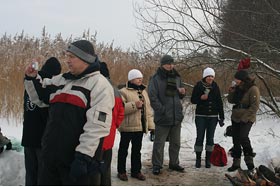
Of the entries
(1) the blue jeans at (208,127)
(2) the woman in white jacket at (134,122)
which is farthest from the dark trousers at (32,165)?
(1) the blue jeans at (208,127)

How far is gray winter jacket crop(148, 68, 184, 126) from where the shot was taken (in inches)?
238

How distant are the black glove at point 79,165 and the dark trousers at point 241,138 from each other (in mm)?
3762

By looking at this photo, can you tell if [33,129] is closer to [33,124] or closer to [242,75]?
[33,124]

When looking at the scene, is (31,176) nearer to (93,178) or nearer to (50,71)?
(50,71)

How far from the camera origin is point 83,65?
10.5 ft

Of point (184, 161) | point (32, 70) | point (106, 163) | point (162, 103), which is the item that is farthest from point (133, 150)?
point (32, 70)

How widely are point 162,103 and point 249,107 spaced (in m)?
1.35

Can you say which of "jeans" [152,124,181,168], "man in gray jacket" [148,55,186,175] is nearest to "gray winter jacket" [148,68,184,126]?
"man in gray jacket" [148,55,186,175]

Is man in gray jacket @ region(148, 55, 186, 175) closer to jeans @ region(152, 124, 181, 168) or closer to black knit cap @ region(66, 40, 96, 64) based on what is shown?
jeans @ region(152, 124, 181, 168)

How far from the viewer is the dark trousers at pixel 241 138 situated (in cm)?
608

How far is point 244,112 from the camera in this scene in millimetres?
6082

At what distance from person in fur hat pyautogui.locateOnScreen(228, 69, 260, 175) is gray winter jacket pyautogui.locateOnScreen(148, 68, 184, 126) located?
3.01ft

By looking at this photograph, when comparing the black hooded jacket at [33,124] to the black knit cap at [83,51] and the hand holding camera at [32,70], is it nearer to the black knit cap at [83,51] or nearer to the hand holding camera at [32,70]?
the hand holding camera at [32,70]

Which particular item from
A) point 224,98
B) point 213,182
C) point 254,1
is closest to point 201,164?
point 213,182
